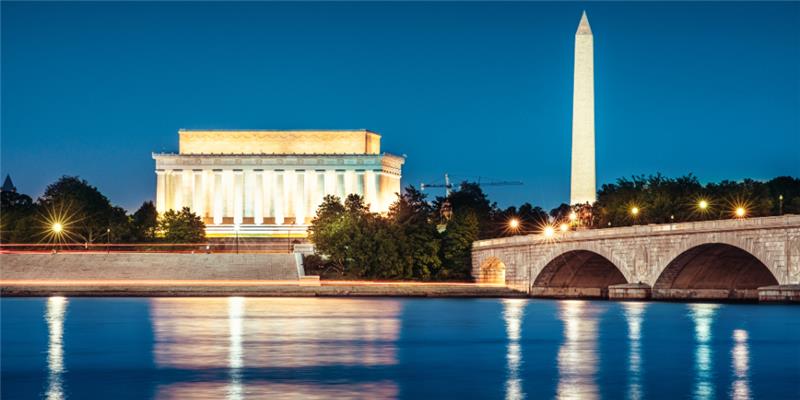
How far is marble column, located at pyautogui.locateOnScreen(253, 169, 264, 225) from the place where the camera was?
173m

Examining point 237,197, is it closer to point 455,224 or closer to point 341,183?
point 341,183

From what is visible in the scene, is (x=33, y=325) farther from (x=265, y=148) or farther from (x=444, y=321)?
(x=265, y=148)

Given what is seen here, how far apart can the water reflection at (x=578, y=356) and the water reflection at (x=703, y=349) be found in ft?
9.23

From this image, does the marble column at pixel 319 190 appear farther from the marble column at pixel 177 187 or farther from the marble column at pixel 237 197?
the marble column at pixel 177 187

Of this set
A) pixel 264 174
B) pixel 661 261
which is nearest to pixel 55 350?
pixel 661 261

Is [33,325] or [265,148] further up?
[265,148]

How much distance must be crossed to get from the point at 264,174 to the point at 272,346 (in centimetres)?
12576

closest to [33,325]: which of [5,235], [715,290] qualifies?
[715,290]

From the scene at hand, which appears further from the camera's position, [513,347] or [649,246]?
[649,246]

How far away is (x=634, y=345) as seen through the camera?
4941 centimetres

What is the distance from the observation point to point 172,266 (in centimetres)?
11094

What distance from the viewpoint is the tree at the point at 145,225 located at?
445ft

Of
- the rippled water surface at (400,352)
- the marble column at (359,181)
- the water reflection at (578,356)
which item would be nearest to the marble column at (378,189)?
the marble column at (359,181)

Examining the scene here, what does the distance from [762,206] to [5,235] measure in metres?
67.1
